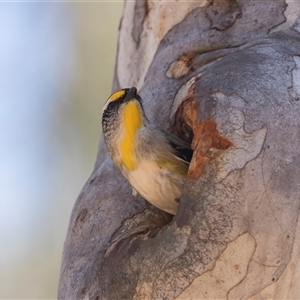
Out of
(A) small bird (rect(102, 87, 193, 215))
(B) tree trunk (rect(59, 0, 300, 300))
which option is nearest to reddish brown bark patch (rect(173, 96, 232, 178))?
(B) tree trunk (rect(59, 0, 300, 300))

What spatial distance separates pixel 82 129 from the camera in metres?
6.61

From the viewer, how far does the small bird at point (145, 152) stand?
2.62 metres

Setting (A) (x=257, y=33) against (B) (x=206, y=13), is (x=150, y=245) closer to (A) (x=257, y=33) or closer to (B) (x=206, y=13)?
(A) (x=257, y=33)

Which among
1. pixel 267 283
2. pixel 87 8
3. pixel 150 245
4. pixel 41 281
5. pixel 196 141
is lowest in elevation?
pixel 41 281

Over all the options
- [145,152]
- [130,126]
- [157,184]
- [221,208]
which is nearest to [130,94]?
[130,126]

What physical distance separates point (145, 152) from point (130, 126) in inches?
5.7

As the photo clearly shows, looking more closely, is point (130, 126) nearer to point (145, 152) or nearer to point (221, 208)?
point (145, 152)

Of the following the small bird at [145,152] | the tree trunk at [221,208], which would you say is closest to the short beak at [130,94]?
the small bird at [145,152]

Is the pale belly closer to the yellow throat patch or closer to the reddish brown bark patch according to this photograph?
the yellow throat patch

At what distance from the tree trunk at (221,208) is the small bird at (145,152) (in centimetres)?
14

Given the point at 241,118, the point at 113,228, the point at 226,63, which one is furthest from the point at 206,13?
the point at 113,228

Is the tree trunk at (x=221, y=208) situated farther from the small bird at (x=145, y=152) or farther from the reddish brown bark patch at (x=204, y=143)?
the small bird at (x=145, y=152)

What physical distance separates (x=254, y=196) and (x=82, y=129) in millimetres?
4475

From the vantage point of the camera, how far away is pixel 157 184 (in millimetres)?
2607
